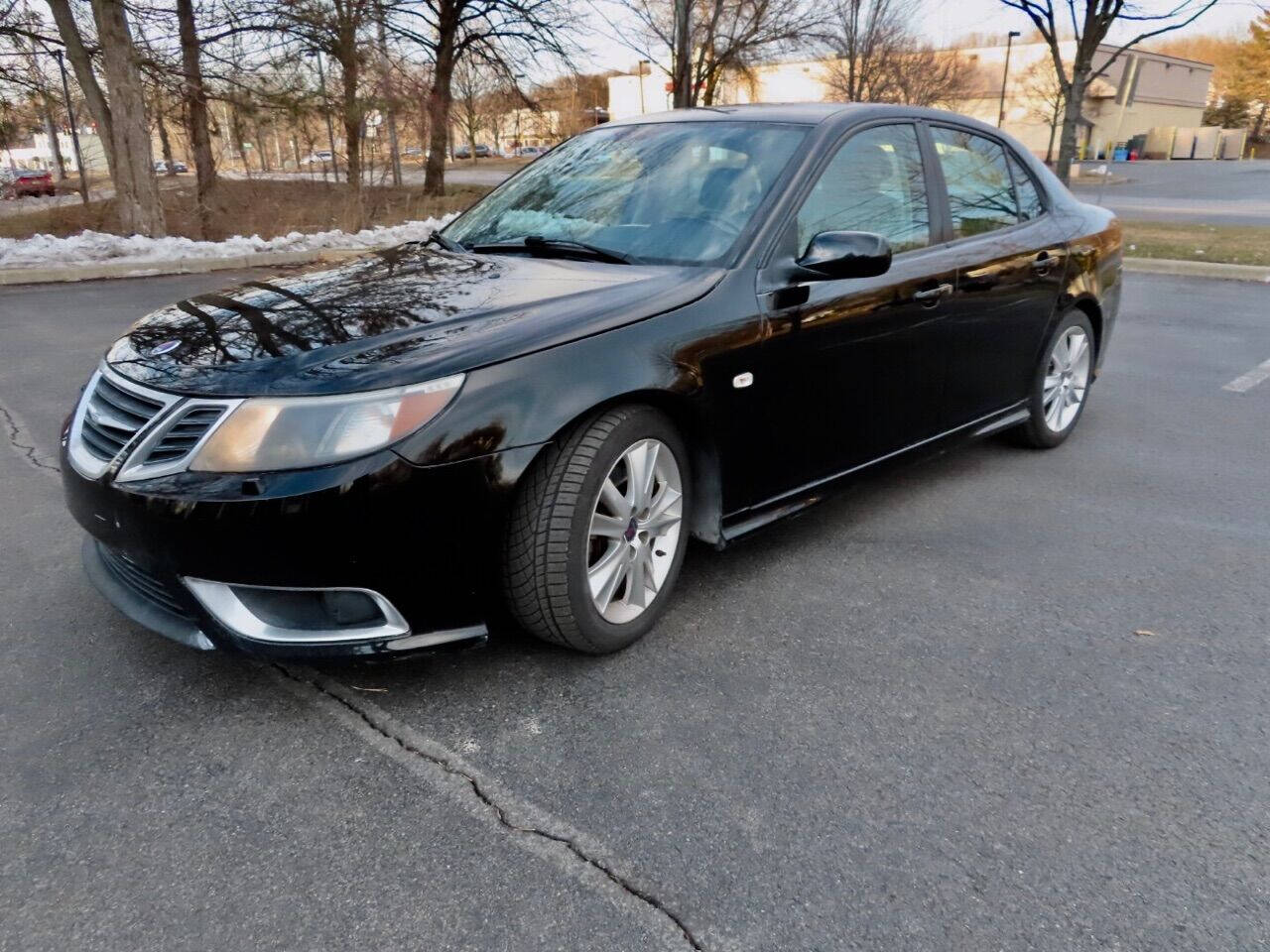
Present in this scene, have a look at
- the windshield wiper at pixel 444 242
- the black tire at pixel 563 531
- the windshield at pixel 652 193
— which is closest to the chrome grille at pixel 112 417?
the black tire at pixel 563 531

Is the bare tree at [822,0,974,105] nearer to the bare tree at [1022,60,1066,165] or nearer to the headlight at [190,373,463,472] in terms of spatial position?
the bare tree at [1022,60,1066,165]

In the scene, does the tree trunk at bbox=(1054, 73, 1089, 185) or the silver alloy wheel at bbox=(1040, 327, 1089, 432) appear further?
the tree trunk at bbox=(1054, 73, 1089, 185)

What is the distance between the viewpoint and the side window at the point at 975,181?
4000 millimetres

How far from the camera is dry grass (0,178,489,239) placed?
15.7 metres

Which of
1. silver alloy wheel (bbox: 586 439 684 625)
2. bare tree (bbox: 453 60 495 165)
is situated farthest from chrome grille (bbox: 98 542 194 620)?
bare tree (bbox: 453 60 495 165)

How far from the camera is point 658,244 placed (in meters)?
3.24

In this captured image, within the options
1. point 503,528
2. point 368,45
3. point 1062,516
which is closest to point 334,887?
point 503,528

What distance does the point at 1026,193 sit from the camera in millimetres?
4578

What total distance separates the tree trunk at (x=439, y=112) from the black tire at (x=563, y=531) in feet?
69.4

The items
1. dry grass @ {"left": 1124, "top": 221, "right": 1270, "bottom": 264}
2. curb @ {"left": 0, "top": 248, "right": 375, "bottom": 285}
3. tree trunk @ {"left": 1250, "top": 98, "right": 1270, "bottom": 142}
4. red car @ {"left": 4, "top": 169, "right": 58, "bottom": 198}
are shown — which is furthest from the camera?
tree trunk @ {"left": 1250, "top": 98, "right": 1270, "bottom": 142}

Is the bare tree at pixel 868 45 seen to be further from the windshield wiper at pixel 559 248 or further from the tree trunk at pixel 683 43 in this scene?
the windshield wiper at pixel 559 248

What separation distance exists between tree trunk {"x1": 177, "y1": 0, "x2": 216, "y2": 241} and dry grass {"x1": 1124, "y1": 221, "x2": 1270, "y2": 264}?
1395 centimetres

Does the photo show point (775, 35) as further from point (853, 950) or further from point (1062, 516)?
point (853, 950)

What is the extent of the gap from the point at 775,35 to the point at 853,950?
95.7 feet
